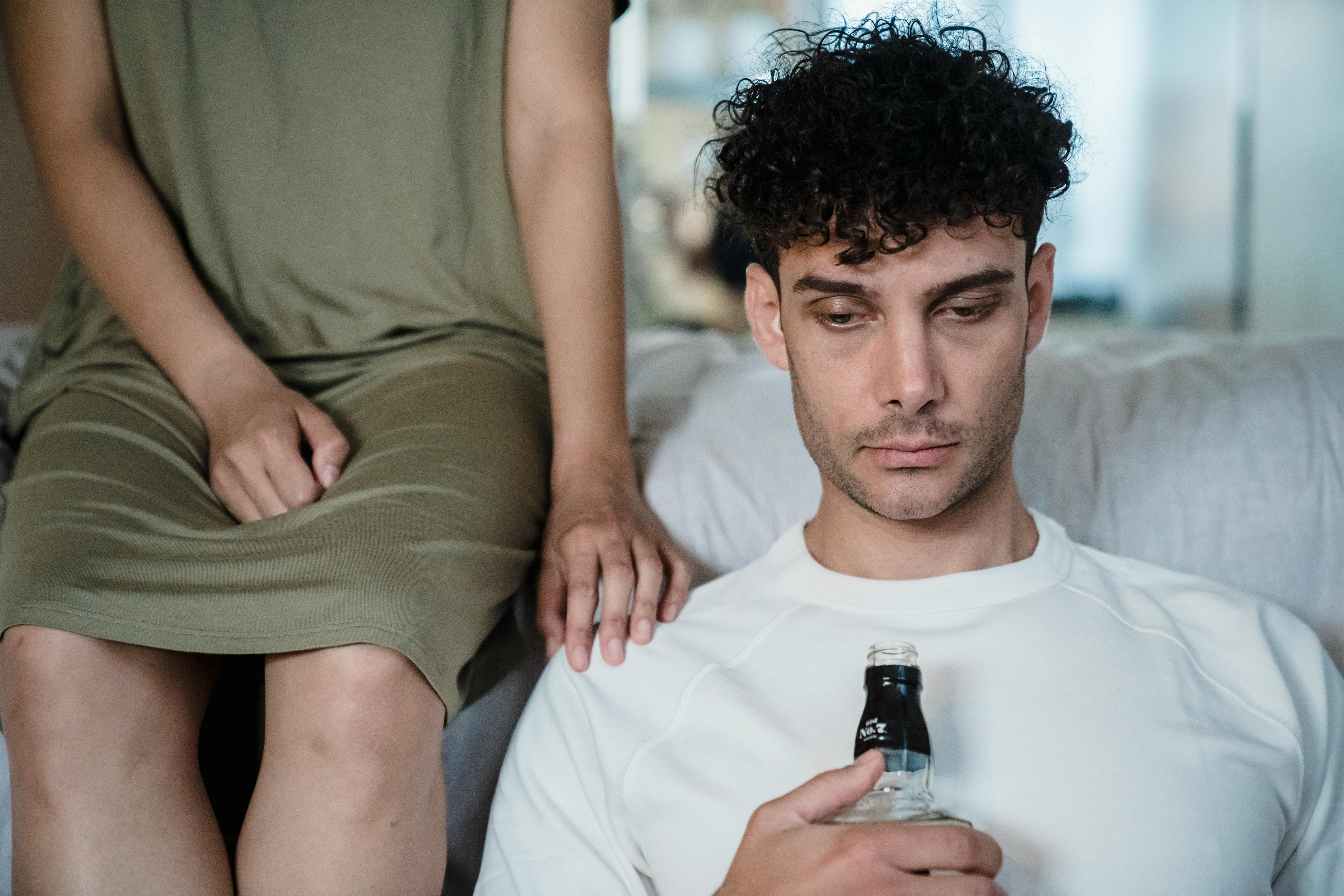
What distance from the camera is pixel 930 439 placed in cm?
92

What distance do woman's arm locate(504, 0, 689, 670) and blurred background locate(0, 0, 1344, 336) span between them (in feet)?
7.39

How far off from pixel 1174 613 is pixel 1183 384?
41 cm

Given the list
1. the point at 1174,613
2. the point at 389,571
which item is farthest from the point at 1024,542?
the point at 389,571

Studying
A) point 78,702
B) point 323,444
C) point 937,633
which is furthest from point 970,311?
point 78,702

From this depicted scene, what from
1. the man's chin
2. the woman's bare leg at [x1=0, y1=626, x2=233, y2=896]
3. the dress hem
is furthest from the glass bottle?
the woman's bare leg at [x1=0, y1=626, x2=233, y2=896]

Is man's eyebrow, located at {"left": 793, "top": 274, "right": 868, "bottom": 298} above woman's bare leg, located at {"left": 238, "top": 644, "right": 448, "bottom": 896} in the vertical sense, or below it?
above

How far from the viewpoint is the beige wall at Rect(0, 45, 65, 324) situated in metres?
2.67

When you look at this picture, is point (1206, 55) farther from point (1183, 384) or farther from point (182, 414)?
point (182, 414)

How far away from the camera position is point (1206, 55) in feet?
12.7

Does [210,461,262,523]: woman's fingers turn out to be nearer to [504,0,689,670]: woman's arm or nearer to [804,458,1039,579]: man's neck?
[504,0,689,670]: woman's arm

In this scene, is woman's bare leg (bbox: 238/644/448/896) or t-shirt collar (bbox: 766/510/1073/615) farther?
t-shirt collar (bbox: 766/510/1073/615)

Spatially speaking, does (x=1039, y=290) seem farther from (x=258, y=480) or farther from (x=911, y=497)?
(x=258, y=480)

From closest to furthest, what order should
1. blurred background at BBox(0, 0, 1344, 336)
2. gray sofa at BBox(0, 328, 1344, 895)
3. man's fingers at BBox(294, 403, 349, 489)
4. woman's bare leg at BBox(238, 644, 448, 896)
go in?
woman's bare leg at BBox(238, 644, 448, 896)
man's fingers at BBox(294, 403, 349, 489)
gray sofa at BBox(0, 328, 1344, 895)
blurred background at BBox(0, 0, 1344, 336)

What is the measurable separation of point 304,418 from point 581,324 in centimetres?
27
